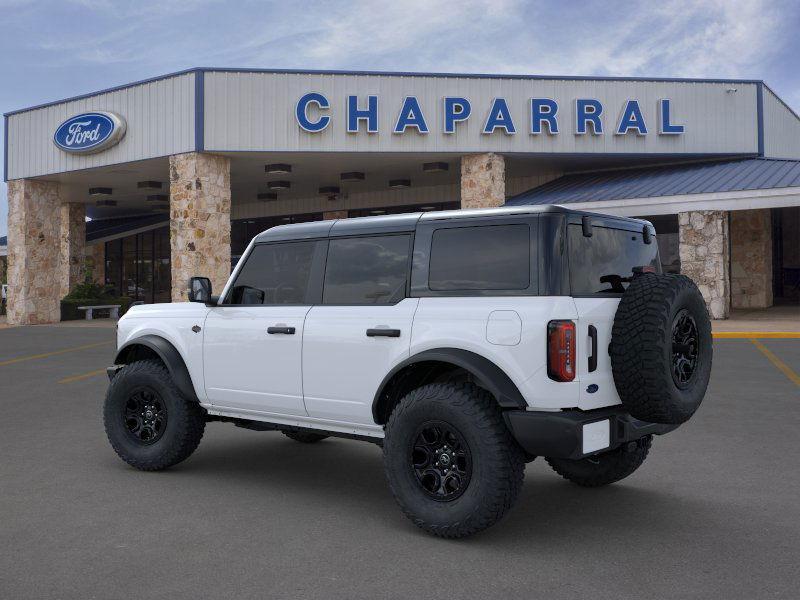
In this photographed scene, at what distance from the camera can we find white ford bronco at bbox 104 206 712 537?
439cm

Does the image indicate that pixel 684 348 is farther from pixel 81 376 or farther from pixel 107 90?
pixel 107 90

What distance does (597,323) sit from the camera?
450 centimetres

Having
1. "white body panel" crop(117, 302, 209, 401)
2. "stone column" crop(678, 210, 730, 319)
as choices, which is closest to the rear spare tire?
"white body panel" crop(117, 302, 209, 401)

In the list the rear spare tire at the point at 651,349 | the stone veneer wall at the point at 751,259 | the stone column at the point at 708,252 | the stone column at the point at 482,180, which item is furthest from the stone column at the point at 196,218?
the rear spare tire at the point at 651,349

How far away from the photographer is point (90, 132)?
24938 mm

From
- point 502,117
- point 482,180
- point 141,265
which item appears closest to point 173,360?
point 482,180

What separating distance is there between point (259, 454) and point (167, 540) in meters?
2.40

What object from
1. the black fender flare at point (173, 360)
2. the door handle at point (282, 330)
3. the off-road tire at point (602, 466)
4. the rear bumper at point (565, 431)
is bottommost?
the off-road tire at point (602, 466)

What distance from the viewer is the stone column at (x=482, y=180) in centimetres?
2331

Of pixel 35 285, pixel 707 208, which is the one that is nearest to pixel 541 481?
pixel 707 208

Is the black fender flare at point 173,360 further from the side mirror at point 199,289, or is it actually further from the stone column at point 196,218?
the stone column at point 196,218

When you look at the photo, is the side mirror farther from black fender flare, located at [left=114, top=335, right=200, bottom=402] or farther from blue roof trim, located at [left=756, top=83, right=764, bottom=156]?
blue roof trim, located at [left=756, top=83, right=764, bottom=156]

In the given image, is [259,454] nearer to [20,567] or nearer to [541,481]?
[541,481]

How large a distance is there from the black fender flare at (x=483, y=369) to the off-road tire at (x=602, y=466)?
125cm
